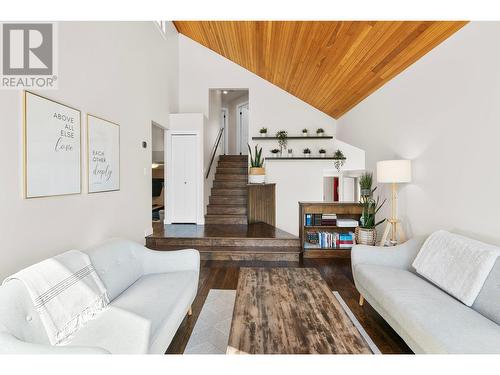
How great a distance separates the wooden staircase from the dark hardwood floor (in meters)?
1.77

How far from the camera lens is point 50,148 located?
2172 mm

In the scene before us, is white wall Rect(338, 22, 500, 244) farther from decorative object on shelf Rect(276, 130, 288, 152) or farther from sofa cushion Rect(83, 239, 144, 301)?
sofa cushion Rect(83, 239, 144, 301)

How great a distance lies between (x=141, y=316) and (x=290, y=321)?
0.98 meters

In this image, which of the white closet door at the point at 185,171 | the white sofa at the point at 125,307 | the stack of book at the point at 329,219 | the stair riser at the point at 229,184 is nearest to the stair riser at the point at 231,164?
the stair riser at the point at 229,184

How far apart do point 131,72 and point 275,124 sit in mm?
3626

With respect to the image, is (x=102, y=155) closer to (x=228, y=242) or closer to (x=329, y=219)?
(x=228, y=242)

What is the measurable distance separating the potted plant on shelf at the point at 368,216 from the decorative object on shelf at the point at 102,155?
346 cm

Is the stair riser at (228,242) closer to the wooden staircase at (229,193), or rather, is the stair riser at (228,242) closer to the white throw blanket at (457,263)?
the wooden staircase at (229,193)

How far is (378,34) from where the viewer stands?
9.65 feet

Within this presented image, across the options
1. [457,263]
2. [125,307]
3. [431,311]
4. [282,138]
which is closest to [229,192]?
[282,138]

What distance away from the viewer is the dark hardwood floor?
2.08 meters

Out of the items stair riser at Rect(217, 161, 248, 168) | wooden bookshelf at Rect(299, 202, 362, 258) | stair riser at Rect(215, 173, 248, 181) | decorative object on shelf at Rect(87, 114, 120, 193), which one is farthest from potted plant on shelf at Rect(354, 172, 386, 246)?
stair riser at Rect(217, 161, 248, 168)
